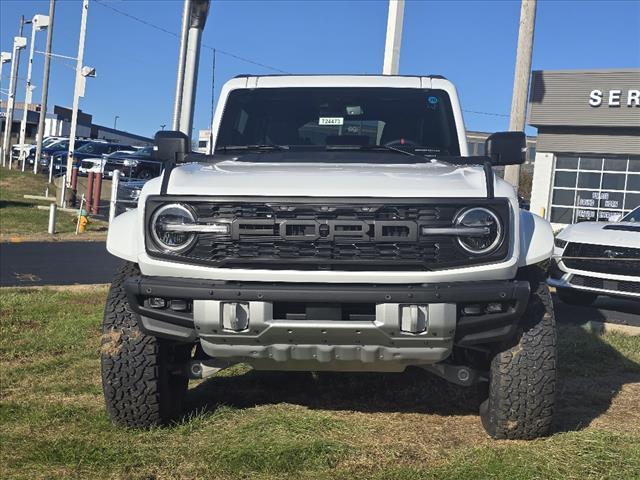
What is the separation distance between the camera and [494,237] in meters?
3.70

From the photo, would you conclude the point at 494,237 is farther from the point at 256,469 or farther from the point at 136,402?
the point at 136,402

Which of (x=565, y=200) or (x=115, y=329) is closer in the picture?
(x=115, y=329)

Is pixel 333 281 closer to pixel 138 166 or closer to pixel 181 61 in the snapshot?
pixel 181 61

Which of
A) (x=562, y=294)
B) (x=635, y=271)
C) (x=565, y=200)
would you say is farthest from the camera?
(x=565, y=200)

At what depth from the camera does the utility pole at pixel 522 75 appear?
519 inches

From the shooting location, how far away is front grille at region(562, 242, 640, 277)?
818cm

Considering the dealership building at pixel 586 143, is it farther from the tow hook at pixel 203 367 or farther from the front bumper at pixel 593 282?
the tow hook at pixel 203 367

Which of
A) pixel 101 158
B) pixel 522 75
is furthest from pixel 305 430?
pixel 101 158

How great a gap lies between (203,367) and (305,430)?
63 cm

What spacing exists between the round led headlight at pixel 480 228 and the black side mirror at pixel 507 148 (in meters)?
1.04

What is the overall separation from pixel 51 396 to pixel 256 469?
174 centimetres

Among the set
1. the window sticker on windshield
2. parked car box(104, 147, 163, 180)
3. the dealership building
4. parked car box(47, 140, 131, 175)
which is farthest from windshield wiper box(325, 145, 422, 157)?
parked car box(47, 140, 131, 175)

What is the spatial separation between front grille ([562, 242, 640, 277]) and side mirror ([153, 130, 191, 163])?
456 centimetres

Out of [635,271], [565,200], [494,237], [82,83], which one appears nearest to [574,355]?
[635,271]
